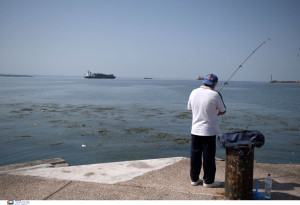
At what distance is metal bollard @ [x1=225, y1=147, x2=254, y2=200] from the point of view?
155 inches

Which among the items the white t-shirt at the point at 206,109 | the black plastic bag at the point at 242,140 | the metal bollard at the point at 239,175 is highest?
the white t-shirt at the point at 206,109

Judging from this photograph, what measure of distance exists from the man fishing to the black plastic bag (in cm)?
48

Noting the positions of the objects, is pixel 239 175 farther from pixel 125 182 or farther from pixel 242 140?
pixel 125 182

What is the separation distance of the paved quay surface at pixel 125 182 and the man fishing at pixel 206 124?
36cm

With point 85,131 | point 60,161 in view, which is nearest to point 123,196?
point 60,161

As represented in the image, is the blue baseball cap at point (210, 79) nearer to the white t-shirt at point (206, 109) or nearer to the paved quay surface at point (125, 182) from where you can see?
the white t-shirt at point (206, 109)

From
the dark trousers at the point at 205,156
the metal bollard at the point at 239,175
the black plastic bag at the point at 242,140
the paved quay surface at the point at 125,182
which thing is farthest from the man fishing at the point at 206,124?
the metal bollard at the point at 239,175

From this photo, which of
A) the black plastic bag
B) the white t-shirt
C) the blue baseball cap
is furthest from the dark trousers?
the blue baseball cap

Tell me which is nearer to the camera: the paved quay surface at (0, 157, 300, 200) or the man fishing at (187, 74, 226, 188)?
the paved quay surface at (0, 157, 300, 200)

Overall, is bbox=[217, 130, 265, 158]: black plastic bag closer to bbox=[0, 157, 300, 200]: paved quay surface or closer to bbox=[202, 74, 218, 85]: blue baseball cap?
bbox=[0, 157, 300, 200]: paved quay surface

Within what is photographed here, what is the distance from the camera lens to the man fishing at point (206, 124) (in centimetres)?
450
